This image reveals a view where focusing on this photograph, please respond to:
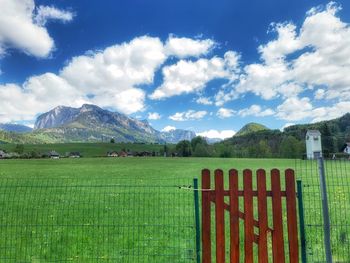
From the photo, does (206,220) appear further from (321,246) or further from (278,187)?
(321,246)

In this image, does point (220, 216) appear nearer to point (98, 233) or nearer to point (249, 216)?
point (249, 216)

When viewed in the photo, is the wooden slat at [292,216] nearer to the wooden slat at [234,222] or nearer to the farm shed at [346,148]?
the wooden slat at [234,222]

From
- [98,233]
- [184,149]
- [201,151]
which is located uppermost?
[184,149]

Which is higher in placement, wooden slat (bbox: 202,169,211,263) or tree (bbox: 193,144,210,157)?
tree (bbox: 193,144,210,157)

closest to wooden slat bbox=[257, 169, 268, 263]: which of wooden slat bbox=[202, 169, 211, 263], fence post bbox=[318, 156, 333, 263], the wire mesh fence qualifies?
wooden slat bbox=[202, 169, 211, 263]

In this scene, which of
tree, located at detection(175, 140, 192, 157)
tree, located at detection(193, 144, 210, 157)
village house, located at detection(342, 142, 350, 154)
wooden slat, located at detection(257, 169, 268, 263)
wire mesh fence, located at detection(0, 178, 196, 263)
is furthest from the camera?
tree, located at detection(175, 140, 192, 157)

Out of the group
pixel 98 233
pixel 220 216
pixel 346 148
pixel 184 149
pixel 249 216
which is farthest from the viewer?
pixel 184 149

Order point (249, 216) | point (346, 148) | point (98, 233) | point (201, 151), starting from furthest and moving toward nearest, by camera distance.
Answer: point (201, 151) < point (346, 148) < point (98, 233) < point (249, 216)

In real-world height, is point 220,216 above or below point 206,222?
above

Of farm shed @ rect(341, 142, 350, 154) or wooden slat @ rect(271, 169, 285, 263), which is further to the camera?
farm shed @ rect(341, 142, 350, 154)

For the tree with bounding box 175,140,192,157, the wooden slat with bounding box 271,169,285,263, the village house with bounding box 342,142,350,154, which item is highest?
the tree with bounding box 175,140,192,157

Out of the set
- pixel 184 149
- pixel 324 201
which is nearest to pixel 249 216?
pixel 324 201

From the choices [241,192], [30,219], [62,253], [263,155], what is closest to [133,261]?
[62,253]

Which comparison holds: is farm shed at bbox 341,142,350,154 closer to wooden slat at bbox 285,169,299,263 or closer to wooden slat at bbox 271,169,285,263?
wooden slat at bbox 285,169,299,263
